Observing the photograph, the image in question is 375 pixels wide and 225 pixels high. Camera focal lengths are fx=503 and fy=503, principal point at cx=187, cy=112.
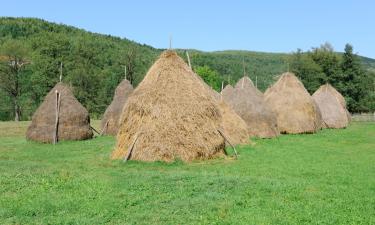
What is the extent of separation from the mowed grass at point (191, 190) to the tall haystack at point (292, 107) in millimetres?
13916

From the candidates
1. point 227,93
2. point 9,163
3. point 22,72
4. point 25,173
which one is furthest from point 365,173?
point 22,72

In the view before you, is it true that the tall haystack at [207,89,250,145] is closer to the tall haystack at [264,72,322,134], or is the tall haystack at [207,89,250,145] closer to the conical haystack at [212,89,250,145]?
the conical haystack at [212,89,250,145]

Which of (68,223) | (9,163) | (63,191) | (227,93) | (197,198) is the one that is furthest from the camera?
(227,93)

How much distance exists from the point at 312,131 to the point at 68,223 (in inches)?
1037

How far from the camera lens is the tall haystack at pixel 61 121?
25469 mm

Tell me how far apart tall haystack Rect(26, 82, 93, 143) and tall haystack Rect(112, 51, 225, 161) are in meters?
7.57

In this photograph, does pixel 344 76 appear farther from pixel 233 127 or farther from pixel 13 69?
pixel 233 127

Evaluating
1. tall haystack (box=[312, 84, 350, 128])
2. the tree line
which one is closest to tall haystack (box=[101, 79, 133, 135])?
tall haystack (box=[312, 84, 350, 128])

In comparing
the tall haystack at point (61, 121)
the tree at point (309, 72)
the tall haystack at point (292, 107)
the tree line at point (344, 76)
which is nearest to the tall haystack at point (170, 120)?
the tall haystack at point (61, 121)

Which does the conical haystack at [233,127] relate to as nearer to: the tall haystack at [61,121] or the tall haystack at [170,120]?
the tall haystack at [170,120]

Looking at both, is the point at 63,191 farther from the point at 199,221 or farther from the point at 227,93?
the point at 227,93

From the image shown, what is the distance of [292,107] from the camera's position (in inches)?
1323

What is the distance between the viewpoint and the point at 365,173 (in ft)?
48.5

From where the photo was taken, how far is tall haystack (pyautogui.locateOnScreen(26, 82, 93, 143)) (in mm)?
25469
